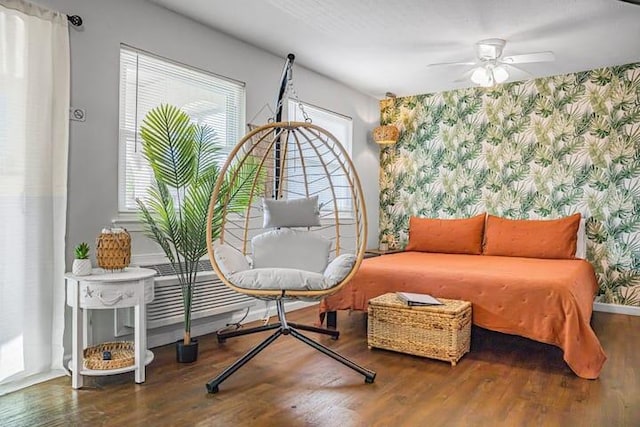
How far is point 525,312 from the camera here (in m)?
2.92

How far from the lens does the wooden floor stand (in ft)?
6.95

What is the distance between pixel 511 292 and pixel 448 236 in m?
1.84

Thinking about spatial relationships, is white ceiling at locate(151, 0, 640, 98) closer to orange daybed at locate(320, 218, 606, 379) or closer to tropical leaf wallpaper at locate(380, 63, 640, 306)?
tropical leaf wallpaper at locate(380, 63, 640, 306)

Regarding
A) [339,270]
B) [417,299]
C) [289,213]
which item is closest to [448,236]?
[417,299]

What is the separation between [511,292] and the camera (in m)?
3.00

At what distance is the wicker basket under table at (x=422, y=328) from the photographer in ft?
9.50

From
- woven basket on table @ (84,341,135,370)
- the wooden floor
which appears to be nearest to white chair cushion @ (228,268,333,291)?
the wooden floor

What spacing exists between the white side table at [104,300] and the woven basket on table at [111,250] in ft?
0.16

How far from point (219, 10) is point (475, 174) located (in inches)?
130

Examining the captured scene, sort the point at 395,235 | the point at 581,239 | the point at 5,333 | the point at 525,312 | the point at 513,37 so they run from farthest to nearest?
the point at 395,235
the point at 581,239
the point at 513,37
the point at 525,312
the point at 5,333

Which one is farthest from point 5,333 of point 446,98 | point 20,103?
point 446,98

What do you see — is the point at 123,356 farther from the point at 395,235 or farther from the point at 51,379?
the point at 395,235

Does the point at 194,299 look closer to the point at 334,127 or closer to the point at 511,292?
the point at 511,292

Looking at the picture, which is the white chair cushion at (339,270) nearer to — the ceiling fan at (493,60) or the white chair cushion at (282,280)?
the white chair cushion at (282,280)
